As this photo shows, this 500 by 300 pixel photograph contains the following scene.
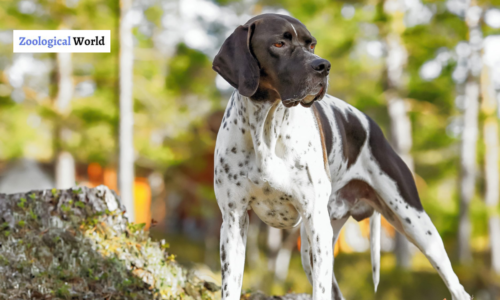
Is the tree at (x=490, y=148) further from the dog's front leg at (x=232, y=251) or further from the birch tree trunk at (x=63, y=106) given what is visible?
the dog's front leg at (x=232, y=251)

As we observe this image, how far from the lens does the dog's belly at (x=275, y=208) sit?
331 cm

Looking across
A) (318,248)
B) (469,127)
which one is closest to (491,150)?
(469,127)

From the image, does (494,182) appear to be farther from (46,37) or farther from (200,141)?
(46,37)

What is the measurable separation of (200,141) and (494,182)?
9.35 m

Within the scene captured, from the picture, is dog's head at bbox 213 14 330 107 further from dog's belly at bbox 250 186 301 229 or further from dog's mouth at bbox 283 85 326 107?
dog's belly at bbox 250 186 301 229

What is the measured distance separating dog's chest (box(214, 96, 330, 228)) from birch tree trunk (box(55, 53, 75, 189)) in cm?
1339

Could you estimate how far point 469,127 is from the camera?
1513 cm

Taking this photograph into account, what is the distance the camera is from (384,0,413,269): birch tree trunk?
47.6ft

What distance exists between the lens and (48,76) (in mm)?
17922

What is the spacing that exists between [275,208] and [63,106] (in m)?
13.8

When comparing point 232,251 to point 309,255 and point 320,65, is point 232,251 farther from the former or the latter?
point 320,65

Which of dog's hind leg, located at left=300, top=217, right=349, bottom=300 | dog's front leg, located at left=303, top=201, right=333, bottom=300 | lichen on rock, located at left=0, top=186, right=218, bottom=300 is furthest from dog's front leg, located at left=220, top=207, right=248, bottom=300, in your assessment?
lichen on rock, located at left=0, top=186, right=218, bottom=300

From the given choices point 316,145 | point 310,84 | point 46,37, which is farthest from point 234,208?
point 46,37

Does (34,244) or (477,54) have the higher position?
(477,54)
